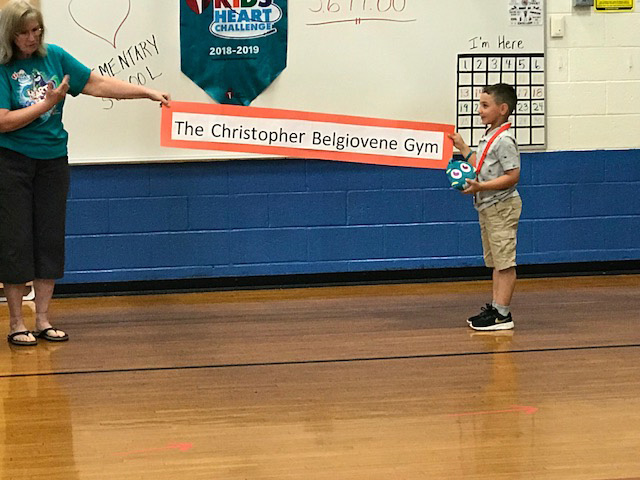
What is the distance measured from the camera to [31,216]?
4.77 meters

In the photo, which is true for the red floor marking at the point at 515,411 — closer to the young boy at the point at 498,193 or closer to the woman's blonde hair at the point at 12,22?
the young boy at the point at 498,193

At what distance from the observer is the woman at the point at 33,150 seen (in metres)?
4.51

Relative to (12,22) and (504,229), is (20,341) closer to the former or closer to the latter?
(12,22)

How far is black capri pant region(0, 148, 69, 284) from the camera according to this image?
4672 mm

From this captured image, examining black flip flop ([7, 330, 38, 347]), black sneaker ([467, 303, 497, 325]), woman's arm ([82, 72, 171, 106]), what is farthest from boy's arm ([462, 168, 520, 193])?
black flip flop ([7, 330, 38, 347])

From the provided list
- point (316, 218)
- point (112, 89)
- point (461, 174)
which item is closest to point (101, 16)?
point (112, 89)

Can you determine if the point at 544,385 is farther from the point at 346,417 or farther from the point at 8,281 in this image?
the point at 8,281

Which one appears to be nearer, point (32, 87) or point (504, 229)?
point (32, 87)

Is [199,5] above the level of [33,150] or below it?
above

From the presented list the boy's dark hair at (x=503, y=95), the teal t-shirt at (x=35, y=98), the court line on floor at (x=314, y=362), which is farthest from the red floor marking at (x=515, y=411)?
the teal t-shirt at (x=35, y=98)

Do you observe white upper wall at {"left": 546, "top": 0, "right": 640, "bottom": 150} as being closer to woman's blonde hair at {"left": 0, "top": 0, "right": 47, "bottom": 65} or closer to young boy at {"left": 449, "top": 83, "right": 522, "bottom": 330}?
young boy at {"left": 449, "top": 83, "right": 522, "bottom": 330}

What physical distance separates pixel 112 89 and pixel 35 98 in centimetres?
41

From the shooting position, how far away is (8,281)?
15.7 ft

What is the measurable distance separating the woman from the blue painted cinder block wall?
1.12 meters
